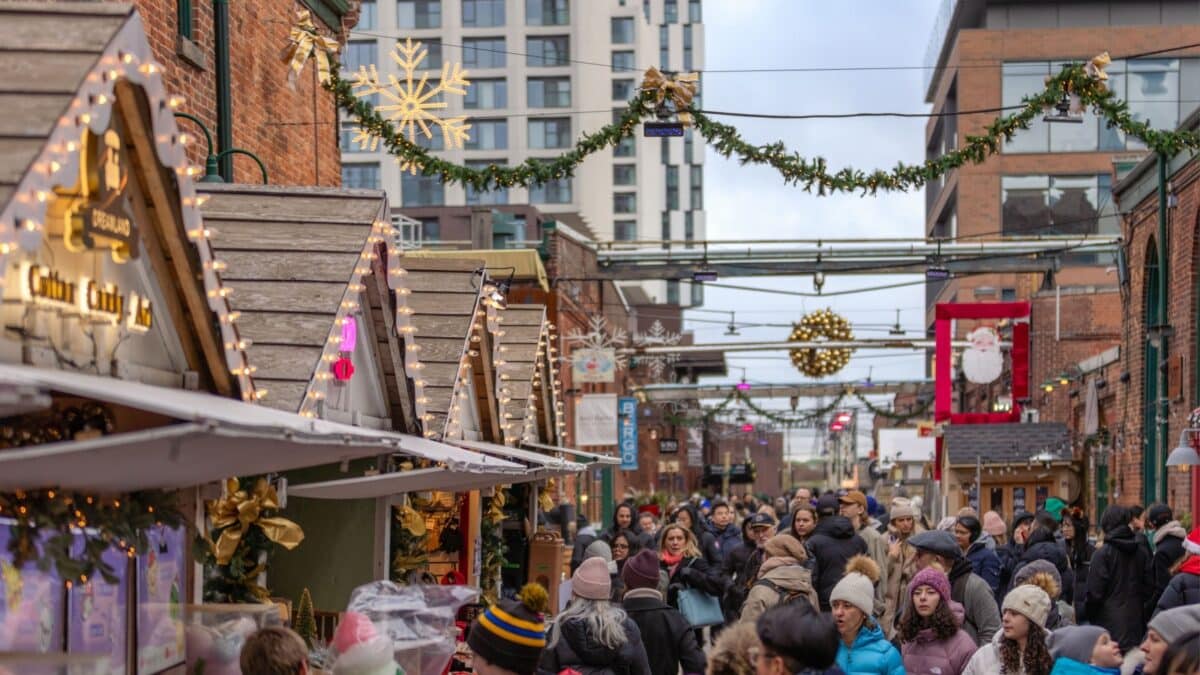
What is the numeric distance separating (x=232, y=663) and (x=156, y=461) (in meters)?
2.19

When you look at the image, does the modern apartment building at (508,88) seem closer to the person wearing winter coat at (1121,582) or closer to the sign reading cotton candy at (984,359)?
the sign reading cotton candy at (984,359)

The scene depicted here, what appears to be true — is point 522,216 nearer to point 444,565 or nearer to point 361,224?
point 444,565

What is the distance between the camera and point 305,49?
1777 centimetres

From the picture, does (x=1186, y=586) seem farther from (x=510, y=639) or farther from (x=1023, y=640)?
(x=510, y=639)

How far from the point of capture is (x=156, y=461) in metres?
→ 6.54

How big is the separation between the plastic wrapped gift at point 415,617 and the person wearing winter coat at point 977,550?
7030 mm

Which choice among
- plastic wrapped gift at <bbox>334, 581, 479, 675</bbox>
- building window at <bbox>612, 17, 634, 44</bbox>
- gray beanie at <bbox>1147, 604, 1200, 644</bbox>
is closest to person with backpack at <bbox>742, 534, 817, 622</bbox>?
plastic wrapped gift at <bbox>334, 581, 479, 675</bbox>

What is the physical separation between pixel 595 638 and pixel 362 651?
2125 mm

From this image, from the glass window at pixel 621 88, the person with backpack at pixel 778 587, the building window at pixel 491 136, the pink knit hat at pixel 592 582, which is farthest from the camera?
the glass window at pixel 621 88

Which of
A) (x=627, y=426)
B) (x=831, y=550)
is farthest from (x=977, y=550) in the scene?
(x=627, y=426)

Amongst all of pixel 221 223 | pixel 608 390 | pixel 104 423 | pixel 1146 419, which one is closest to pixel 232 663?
pixel 104 423

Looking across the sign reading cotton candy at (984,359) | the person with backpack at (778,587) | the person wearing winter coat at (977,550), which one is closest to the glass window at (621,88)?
the sign reading cotton candy at (984,359)

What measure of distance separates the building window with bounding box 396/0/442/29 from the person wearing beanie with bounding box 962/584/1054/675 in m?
75.5

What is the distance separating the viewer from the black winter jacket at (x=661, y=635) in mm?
10570
